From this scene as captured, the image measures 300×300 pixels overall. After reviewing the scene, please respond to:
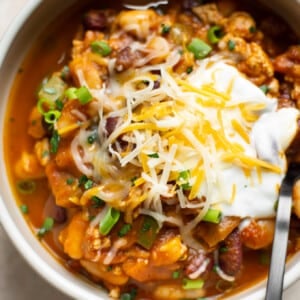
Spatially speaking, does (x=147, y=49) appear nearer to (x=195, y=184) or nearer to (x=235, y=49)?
(x=235, y=49)

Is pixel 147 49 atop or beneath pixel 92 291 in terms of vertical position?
atop

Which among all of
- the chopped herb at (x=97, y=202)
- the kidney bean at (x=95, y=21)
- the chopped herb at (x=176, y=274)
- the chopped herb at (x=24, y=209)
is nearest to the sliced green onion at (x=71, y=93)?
the kidney bean at (x=95, y=21)

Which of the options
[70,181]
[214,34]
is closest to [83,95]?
[70,181]

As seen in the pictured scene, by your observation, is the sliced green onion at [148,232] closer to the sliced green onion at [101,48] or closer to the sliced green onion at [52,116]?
the sliced green onion at [52,116]

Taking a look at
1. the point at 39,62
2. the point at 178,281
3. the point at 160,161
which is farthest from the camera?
the point at 39,62

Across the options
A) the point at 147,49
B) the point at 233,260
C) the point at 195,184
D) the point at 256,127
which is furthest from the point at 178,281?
the point at 147,49
